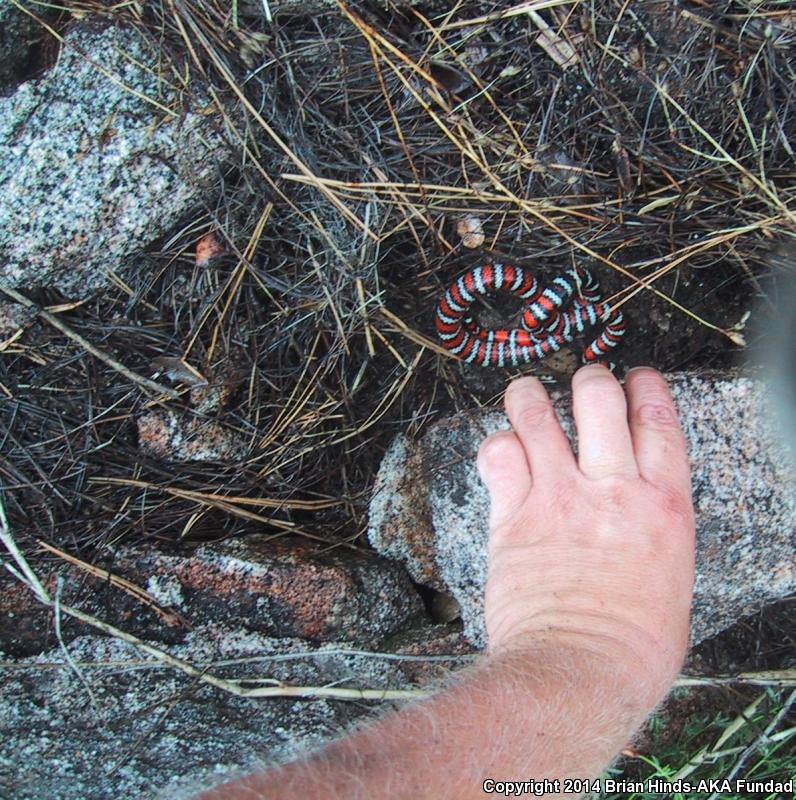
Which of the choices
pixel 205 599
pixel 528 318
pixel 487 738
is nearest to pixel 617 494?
pixel 487 738

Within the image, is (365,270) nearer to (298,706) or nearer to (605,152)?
(605,152)

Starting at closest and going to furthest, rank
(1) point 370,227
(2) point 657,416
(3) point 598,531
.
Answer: (3) point 598,531, (2) point 657,416, (1) point 370,227

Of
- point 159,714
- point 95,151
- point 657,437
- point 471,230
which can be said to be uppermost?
point 95,151

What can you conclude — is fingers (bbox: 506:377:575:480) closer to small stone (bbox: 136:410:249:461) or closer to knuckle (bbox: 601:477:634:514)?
knuckle (bbox: 601:477:634:514)

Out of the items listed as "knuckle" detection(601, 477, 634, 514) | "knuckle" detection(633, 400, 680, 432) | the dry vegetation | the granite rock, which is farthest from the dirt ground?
"knuckle" detection(601, 477, 634, 514)

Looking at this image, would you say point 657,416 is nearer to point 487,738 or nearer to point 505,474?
point 505,474
